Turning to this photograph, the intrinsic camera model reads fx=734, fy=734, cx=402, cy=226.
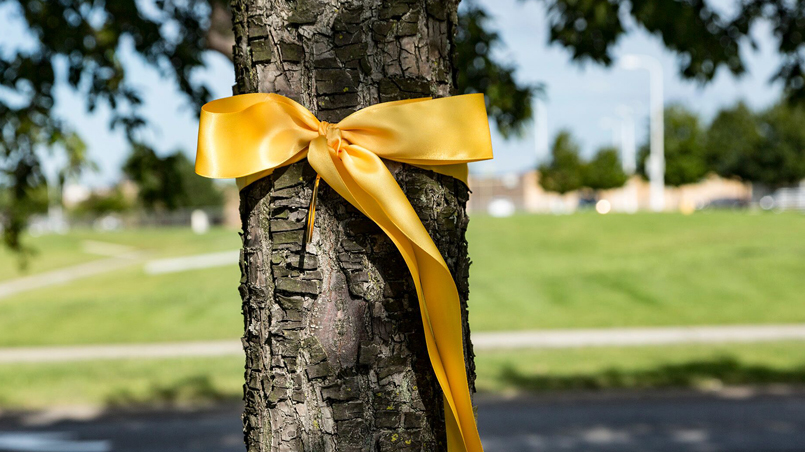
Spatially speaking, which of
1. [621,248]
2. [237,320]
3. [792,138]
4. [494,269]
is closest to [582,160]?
[792,138]

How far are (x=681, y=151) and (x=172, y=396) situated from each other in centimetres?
3707

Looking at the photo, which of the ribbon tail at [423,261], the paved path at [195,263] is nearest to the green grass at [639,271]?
the paved path at [195,263]

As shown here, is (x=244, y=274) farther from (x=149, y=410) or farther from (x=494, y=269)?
(x=494, y=269)

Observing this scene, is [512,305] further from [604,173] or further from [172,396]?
[604,173]

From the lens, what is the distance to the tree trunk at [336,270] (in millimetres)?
1373

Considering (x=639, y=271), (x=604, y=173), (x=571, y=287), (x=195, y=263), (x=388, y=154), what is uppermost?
(x=604, y=173)

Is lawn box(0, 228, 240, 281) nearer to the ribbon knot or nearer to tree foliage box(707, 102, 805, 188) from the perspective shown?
the ribbon knot

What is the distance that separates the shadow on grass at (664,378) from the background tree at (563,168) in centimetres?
2815

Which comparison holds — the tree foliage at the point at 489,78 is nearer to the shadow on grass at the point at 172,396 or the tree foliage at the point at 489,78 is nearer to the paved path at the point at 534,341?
the shadow on grass at the point at 172,396

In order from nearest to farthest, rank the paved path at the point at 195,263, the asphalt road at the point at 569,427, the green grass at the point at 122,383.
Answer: the asphalt road at the point at 569,427
the green grass at the point at 122,383
the paved path at the point at 195,263

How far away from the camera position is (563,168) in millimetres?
38500

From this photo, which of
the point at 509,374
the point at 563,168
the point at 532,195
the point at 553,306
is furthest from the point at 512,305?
the point at 532,195

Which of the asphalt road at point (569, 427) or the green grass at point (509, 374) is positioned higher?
the green grass at point (509, 374)

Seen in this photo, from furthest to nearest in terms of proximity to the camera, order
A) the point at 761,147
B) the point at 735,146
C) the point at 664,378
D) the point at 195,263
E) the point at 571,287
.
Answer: the point at 735,146 → the point at 761,147 → the point at 195,263 → the point at 571,287 → the point at 664,378
